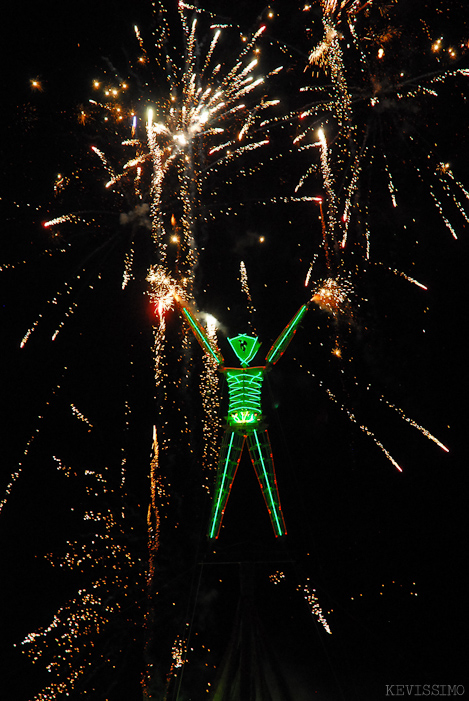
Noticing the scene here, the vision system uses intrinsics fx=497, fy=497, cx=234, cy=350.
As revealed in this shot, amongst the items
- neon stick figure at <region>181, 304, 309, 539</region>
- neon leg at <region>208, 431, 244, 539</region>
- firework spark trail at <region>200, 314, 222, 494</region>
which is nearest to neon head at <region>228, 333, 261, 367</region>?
neon stick figure at <region>181, 304, 309, 539</region>

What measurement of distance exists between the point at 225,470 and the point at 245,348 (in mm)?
1386

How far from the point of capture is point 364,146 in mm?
5996

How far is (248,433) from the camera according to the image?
5.41 m

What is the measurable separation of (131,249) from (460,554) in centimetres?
574

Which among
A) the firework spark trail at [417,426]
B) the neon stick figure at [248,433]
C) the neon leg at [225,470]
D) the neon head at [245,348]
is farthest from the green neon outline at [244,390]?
the firework spark trail at [417,426]

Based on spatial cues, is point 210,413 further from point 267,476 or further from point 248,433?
point 267,476

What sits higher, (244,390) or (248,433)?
(244,390)

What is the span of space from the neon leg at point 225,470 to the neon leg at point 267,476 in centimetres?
16

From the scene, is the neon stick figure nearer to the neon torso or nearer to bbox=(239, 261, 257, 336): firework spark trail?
the neon torso

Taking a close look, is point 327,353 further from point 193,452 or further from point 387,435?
point 193,452

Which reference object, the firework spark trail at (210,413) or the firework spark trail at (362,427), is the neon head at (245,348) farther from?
the firework spark trail at (362,427)

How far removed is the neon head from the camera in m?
5.70

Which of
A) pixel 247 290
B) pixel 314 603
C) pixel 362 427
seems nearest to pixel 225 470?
pixel 314 603

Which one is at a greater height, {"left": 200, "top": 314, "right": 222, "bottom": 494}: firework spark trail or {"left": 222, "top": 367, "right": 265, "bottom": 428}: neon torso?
{"left": 200, "top": 314, "right": 222, "bottom": 494}: firework spark trail
